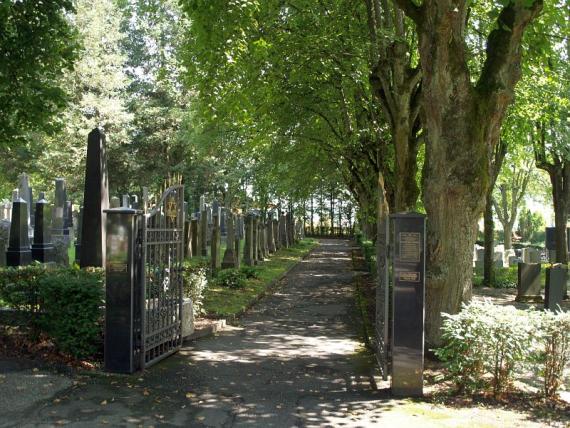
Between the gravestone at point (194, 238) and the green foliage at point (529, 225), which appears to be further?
the green foliage at point (529, 225)

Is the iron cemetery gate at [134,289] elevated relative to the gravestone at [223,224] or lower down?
lower down

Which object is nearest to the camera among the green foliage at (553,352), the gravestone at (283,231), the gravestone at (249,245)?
the green foliage at (553,352)

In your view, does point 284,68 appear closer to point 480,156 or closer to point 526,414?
point 480,156

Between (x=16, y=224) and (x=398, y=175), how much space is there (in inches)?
414

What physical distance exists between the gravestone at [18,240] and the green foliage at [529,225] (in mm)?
60401

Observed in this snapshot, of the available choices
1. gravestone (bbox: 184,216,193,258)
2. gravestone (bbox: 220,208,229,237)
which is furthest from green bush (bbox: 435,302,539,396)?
gravestone (bbox: 220,208,229,237)

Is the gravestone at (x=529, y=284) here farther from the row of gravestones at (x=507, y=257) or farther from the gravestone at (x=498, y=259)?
the gravestone at (x=498, y=259)

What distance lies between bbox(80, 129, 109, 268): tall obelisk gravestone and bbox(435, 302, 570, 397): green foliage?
8.02 m

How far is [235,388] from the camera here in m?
7.01

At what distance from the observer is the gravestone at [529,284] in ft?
52.7

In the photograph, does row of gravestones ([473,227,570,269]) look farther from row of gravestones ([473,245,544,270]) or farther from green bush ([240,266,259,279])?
green bush ([240,266,259,279])

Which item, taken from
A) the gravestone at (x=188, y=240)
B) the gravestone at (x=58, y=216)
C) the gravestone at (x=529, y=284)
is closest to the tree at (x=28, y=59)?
the gravestone at (x=58, y=216)

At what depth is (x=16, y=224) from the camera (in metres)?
16.0

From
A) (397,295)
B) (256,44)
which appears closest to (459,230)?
(397,295)
